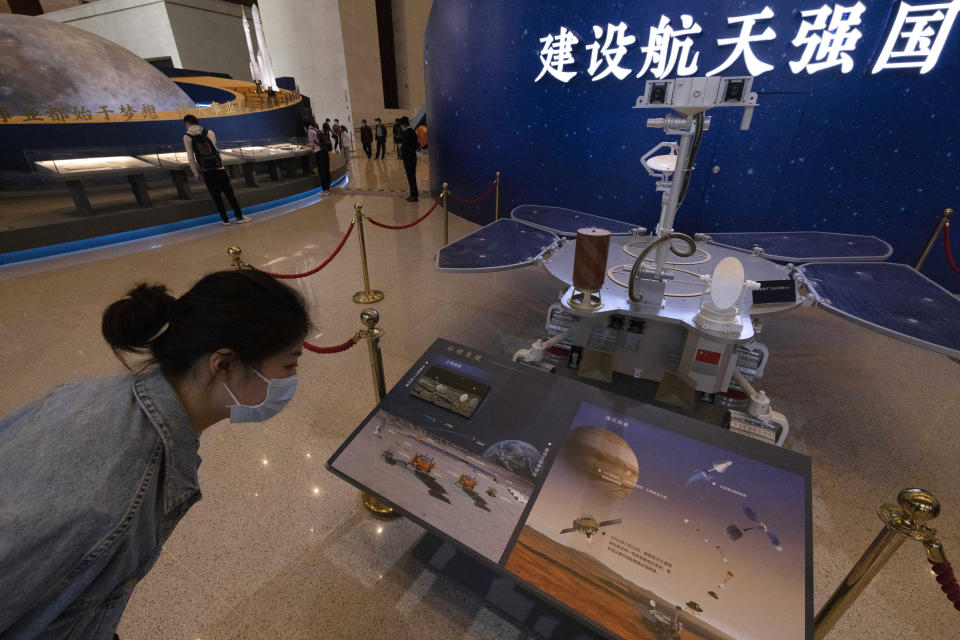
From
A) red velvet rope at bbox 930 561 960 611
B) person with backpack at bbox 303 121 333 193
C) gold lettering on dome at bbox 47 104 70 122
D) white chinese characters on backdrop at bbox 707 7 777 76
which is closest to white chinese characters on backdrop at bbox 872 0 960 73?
white chinese characters on backdrop at bbox 707 7 777 76

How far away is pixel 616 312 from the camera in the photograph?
7.02 ft

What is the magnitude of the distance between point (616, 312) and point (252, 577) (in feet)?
6.74

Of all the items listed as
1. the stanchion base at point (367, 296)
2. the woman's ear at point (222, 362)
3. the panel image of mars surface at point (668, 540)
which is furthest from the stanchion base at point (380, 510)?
the stanchion base at point (367, 296)

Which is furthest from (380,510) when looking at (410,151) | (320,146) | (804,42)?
(320,146)

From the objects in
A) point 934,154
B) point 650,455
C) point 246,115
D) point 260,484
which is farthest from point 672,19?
point 246,115

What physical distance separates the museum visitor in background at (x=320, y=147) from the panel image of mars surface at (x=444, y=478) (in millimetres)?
8084

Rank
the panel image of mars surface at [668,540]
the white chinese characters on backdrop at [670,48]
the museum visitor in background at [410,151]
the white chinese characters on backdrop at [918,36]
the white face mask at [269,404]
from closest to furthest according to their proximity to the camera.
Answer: the panel image of mars surface at [668,540]
the white face mask at [269,404]
the white chinese characters on backdrop at [918,36]
the white chinese characters on backdrop at [670,48]
the museum visitor in background at [410,151]

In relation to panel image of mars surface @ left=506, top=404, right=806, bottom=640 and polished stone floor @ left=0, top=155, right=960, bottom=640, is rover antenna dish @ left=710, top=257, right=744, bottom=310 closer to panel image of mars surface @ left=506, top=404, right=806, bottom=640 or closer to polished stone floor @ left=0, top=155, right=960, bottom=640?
panel image of mars surface @ left=506, top=404, right=806, bottom=640

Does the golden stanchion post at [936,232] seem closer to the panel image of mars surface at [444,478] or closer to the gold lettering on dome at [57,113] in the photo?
the panel image of mars surface at [444,478]

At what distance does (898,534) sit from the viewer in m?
0.98

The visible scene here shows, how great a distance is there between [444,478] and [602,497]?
1.64 ft

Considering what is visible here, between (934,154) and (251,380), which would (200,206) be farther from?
(934,154)

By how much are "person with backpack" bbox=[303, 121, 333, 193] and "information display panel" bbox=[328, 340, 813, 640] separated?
8001mm

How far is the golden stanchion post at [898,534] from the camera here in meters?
0.92
